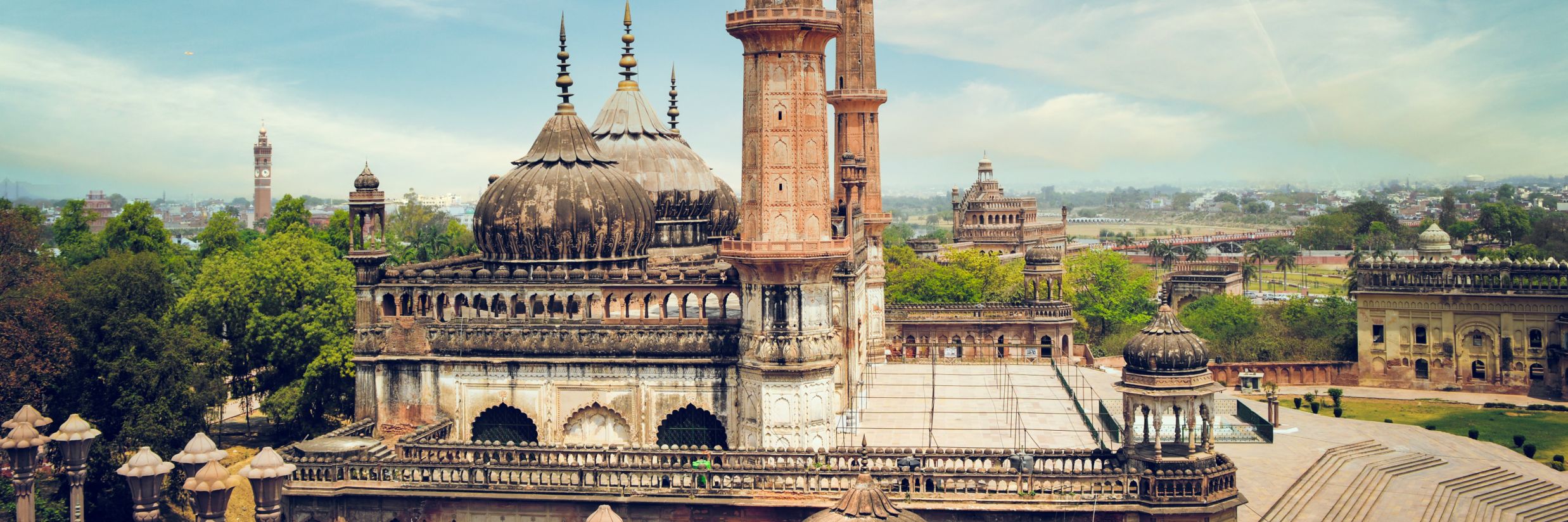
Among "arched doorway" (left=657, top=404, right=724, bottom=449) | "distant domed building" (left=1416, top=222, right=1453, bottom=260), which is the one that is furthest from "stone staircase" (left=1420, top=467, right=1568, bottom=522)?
"distant domed building" (left=1416, top=222, right=1453, bottom=260)

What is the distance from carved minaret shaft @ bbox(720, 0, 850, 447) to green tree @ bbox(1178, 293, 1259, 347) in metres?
37.5

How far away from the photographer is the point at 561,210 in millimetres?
35469

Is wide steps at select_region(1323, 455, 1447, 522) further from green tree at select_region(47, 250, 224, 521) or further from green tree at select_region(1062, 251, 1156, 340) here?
green tree at select_region(47, 250, 224, 521)

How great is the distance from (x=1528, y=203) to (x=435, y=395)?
531ft

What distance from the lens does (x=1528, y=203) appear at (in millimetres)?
160625

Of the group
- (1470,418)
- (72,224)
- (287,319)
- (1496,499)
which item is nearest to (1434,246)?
(1470,418)

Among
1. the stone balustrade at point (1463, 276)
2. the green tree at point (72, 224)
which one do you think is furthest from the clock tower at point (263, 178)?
the stone balustrade at point (1463, 276)

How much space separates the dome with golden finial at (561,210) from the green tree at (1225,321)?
3689 cm

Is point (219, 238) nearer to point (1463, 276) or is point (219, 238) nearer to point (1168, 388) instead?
point (1168, 388)

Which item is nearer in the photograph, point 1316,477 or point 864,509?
point 864,509

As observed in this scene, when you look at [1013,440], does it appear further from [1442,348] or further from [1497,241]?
[1497,241]

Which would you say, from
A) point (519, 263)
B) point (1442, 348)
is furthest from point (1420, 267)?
point (519, 263)

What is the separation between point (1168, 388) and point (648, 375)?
12.7 m

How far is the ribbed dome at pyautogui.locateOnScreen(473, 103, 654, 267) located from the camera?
35500 mm
